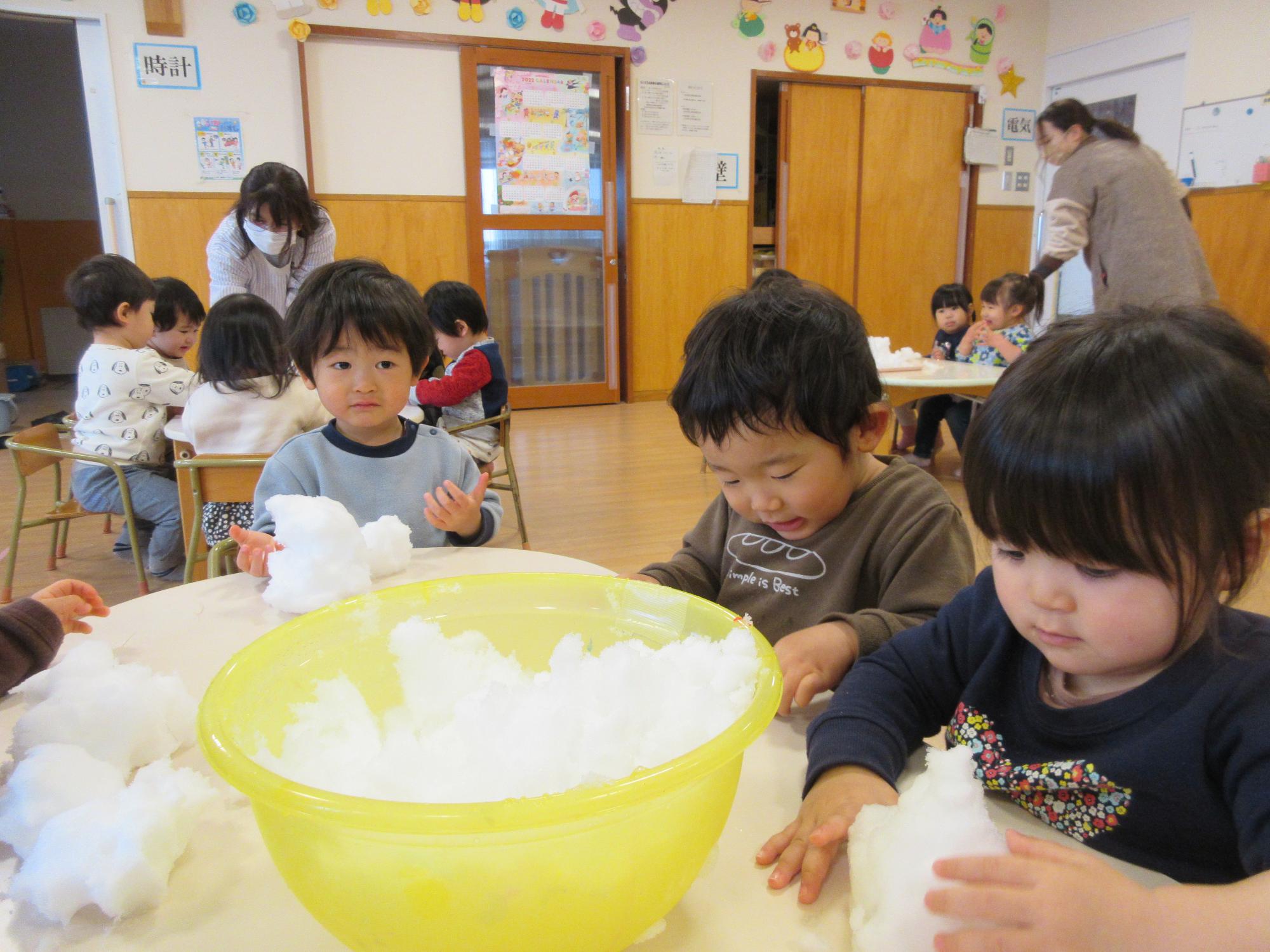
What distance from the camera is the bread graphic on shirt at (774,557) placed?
40.3 inches

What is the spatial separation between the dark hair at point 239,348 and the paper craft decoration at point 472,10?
146 inches

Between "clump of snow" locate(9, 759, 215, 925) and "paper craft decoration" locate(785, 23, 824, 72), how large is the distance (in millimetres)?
6322

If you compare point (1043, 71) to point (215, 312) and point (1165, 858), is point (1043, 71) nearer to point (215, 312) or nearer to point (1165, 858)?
point (215, 312)

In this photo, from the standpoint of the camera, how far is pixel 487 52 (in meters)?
5.21

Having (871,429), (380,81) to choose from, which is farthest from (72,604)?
(380,81)

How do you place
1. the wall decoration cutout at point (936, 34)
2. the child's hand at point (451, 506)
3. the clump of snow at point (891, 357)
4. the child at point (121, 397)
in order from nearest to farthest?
the child's hand at point (451, 506) < the child at point (121, 397) < the clump of snow at point (891, 357) < the wall decoration cutout at point (936, 34)

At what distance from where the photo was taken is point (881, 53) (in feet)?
20.1

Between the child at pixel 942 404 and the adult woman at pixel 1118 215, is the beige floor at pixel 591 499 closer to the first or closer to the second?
the child at pixel 942 404

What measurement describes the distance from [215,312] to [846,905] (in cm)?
221

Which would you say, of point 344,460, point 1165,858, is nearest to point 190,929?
point 1165,858

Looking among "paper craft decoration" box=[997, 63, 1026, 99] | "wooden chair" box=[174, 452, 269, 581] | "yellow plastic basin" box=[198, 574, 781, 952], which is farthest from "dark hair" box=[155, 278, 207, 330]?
"paper craft decoration" box=[997, 63, 1026, 99]

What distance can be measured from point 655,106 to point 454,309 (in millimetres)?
3071

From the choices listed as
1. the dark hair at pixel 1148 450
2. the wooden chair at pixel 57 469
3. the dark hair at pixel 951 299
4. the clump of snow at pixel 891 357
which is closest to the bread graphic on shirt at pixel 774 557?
the dark hair at pixel 1148 450

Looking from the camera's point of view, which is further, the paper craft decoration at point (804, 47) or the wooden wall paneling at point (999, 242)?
the wooden wall paneling at point (999, 242)
